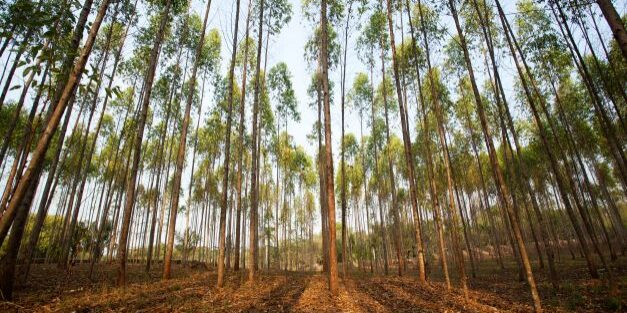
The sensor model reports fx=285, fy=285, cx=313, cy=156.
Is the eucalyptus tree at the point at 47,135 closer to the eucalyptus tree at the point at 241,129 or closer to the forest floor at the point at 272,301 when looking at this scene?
the forest floor at the point at 272,301

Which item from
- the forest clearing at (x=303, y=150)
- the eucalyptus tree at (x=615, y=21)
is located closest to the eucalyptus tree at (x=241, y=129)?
the forest clearing at (x=303, y=150)

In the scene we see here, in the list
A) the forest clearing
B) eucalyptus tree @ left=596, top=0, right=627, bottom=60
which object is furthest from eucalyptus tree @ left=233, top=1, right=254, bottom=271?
eucalyptus tree @ left=596, top=0, right=627, bottom=60

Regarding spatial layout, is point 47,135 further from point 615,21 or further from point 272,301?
point 615,21

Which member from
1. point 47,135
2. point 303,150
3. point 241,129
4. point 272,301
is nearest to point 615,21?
point 47,135

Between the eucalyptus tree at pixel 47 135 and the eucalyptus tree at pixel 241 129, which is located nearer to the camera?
the eucalyptus tree at pixel 47 135

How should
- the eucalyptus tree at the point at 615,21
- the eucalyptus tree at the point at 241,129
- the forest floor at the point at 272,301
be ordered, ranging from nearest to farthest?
the eucalyptus tree at the point at 615,21 < the forest floor at the point at 272,301 < the eucalyptus tree at the point at 241,129

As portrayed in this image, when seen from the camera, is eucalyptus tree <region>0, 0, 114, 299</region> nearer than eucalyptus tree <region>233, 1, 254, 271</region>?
Yes

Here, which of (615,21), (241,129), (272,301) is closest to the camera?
(615,21)

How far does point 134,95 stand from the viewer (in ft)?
53.3

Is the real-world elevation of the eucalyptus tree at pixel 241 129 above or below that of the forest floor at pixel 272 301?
above

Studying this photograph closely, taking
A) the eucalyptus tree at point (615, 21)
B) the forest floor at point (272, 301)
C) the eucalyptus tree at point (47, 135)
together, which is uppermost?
the eucalyptus tree at point (615, 21)

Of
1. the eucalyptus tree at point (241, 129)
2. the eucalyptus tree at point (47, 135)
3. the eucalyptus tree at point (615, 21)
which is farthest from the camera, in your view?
the eucalyptus tree at point (241, 129)

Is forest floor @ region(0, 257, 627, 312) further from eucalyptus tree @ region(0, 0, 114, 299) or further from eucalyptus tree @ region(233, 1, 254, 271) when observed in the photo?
eucalyptus tree @ region(233, 1, 254, 271)

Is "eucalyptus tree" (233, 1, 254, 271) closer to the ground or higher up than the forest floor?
higher up
